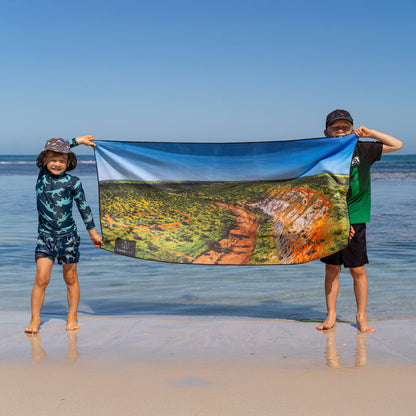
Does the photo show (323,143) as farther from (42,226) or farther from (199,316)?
(42,226)

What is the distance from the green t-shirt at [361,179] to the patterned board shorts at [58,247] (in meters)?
2.45

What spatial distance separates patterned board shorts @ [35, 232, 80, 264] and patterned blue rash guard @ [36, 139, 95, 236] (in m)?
0.04

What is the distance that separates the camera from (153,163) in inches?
185

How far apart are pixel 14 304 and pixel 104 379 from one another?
8.91 ft

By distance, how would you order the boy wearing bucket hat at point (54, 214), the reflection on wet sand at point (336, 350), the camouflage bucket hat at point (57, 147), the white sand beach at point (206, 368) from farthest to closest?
1. the boy wearing bucket hat at point (54, 214)
2. the camouflage bucket hat at point (57, 147)
3. the reflection on wet sand at point (336, 350)
4. the white sand beach at point (206, 368)

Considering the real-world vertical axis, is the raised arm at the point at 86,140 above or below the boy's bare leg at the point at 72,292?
above

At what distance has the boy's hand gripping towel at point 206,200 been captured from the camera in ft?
15.1

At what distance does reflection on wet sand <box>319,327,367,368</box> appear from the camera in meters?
3.59

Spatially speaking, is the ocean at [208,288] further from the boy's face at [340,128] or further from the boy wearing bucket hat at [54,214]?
the boy's face at [340,128]

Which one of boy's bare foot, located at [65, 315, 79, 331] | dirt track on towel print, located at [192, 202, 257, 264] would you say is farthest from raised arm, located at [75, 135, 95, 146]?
boy's bare foot, located at [65, 315, 79, 331]

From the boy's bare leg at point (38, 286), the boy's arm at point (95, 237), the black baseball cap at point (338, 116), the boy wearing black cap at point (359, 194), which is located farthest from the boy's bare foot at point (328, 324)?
the boy's bare leg at point (38, 286)

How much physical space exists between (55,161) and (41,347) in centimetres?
152

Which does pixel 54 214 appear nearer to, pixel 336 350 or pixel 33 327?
pixel 33 327

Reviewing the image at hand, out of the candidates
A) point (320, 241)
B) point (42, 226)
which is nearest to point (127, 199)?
point (42, 226)
